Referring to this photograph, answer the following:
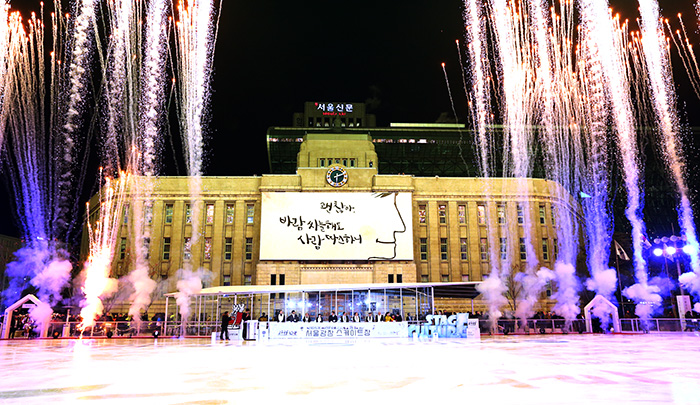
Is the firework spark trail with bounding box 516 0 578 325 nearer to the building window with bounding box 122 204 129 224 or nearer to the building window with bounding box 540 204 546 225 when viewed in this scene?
the building window with bounding box 540 204 546 225

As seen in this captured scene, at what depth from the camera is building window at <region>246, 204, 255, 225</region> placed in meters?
54.4

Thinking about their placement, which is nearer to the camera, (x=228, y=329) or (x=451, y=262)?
(x=228, y=329)

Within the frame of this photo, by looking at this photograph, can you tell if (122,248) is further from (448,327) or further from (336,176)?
(448,327)

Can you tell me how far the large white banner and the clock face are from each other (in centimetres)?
205

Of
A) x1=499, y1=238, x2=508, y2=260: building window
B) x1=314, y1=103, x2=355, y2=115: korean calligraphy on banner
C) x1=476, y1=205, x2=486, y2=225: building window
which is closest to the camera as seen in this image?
x1=499, y1=238, x2=508, y2=260: building window

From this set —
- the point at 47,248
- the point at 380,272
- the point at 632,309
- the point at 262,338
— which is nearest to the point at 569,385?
the point at 262,338

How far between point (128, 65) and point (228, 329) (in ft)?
57.6

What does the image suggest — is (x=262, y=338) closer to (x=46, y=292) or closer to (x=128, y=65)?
(x=128, y=65)

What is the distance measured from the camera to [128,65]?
103 feet

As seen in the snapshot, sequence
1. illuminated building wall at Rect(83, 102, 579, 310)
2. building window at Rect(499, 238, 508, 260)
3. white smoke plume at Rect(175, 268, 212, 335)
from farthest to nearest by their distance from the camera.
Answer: building window at Rect(499, 238, 508, 260) → illuminated building wall at Rect(83, 102, 579, 310) → white smoke plume at Rect(175, 268, 212, 335)

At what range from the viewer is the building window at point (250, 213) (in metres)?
54.4

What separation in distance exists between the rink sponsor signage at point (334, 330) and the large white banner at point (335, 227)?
70.8 feet

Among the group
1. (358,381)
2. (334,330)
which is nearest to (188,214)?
(334,330)

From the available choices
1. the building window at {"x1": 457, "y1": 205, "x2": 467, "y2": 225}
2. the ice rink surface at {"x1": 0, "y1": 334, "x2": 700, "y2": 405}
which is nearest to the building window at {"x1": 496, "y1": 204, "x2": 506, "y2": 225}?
the building window at {"x1": 457, "y1": 205, "x2": 467, "y2": 225}
